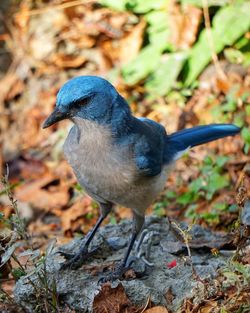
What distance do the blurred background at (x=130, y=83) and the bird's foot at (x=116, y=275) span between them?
1.45 metres

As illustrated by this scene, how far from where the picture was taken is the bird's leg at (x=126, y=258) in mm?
4025

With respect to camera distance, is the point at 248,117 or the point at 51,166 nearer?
the point at 248,117

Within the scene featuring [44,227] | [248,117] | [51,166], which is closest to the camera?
[44,227]

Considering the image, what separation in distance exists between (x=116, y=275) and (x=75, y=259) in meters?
0.34

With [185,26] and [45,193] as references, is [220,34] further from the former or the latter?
[45,193]

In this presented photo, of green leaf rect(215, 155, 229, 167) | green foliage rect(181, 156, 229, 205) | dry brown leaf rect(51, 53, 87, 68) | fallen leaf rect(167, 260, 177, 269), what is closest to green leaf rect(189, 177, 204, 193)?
→ green foliage rect(181, 156, 229, 205)

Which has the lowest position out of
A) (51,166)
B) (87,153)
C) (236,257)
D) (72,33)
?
(51,166)

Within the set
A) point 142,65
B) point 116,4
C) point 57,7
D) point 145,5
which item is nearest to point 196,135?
point 142,65

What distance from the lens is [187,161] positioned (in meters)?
6.61

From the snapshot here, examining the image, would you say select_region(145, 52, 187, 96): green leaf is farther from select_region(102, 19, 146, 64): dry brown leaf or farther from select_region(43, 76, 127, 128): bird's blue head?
select_region(43, 76, 127, 128): bird's blue head

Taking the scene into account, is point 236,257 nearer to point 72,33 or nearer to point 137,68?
point 137,68

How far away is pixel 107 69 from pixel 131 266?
4.49 m

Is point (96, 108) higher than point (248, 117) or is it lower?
higher

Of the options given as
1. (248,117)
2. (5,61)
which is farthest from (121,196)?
(5,61)
